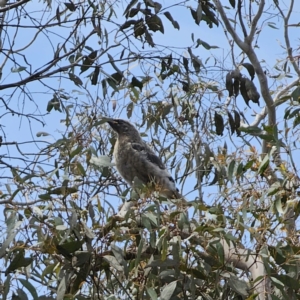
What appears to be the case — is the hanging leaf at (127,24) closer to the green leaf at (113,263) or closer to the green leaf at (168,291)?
the green leaf at (113,263)

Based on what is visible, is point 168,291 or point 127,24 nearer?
point 168,291

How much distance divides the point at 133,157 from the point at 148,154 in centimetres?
13

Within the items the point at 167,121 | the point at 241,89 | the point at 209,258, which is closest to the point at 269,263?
the point at 209,258

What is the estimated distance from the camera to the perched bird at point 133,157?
652 cm

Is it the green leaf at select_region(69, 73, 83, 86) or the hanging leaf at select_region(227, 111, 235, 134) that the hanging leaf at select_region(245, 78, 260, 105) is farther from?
the green leaf at select_region(69, 73, 83, 86)

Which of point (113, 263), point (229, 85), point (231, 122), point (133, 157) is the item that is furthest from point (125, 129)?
point (113, 263)

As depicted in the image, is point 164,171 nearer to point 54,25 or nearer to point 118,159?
point 118,159

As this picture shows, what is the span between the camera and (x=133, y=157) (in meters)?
6.71

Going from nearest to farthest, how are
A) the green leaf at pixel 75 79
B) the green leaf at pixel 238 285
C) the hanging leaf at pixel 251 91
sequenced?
the green leaf at pixel 238 285 < the hanging leaf at pixel 251 91 < the green leaf at pixel 75 79

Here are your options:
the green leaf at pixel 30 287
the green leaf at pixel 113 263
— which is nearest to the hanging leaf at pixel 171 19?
the green leaf at pixel 113 263

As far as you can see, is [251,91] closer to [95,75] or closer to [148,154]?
[95,75]

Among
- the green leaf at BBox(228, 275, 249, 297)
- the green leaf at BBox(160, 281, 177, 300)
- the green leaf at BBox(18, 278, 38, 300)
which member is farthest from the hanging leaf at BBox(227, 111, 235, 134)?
the green leaf at BBox(18, 278, 38, 300)

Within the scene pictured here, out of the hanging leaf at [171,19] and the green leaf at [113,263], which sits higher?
the hanging leaf at [171,19]

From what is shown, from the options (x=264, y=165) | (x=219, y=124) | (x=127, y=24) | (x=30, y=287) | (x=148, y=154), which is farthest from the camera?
(x=148, y=154)
